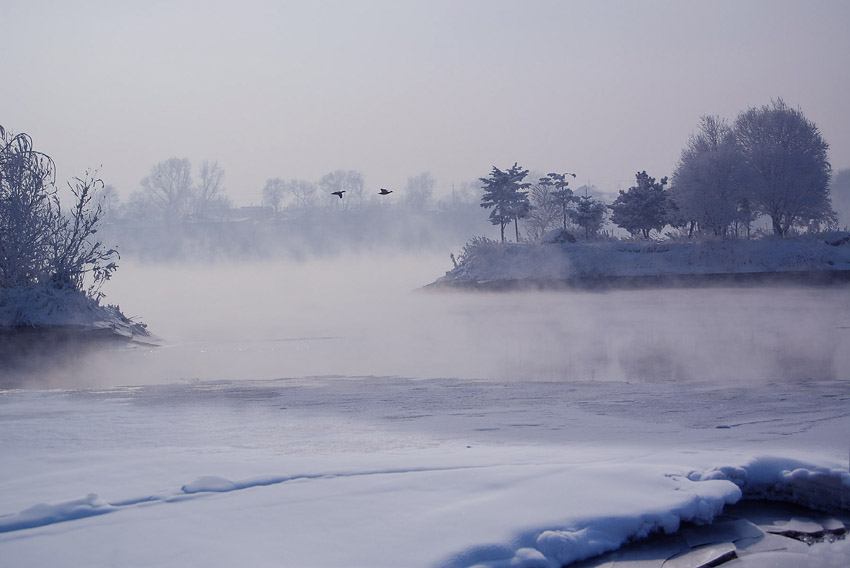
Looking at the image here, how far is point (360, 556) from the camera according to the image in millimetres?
3805

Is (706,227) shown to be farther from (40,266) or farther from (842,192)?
(842,192)

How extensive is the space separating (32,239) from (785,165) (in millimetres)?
38959

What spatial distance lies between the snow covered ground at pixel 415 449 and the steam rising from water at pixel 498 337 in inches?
5.7

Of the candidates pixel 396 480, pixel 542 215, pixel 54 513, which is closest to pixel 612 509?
pixel 396 480

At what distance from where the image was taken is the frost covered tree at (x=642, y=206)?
153 feet

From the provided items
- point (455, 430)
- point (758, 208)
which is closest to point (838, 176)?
point (758, 208)

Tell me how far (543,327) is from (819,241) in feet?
86.6

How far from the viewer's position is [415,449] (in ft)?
20.0

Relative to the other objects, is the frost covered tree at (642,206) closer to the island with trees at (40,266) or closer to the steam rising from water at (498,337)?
the steam rising from water at (498,337)

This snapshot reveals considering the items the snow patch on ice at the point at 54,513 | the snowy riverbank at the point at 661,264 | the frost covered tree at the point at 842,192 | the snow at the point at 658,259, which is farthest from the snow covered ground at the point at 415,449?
the frost covered tree at the point at 842,192

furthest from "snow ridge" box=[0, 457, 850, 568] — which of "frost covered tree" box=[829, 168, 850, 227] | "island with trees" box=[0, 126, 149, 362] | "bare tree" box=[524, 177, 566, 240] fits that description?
"frost covered tree" box=[829, 168, 850, 227]

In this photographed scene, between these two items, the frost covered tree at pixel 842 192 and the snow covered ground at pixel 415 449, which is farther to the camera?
the frost covered tree at pixel 842 192

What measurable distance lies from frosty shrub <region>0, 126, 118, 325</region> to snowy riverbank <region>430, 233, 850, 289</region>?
23.4 metres

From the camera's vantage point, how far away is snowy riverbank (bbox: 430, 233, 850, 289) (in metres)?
37.2
